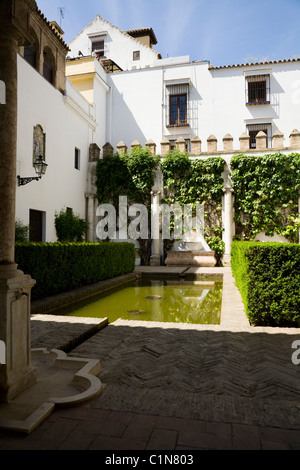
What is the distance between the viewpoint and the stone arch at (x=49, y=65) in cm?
1294

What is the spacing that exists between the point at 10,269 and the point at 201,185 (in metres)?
14.2

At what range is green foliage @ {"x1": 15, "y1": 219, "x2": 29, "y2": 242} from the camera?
395 inches

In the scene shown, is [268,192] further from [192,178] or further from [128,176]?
[128,176]

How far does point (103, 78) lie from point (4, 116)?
19140 mm

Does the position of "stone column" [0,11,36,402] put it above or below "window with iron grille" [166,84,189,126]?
below

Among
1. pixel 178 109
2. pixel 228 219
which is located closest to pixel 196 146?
pixel 228 219

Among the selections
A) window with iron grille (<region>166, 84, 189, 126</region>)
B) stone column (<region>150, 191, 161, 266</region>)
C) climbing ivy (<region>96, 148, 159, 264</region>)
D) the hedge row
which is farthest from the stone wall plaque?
window with iron grille (<region>166, 84, 189, 126</region>)

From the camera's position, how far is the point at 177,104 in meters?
20.1

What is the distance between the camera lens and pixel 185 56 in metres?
20.9

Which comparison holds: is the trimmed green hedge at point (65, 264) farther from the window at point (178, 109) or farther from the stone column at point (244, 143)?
the window at point (178, 109)

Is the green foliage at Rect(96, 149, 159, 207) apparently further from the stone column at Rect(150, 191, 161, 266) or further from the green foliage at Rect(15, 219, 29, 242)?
the green foliage at Rect(15, 219, 29, 242)

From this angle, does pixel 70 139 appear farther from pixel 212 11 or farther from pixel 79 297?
pixel 212 11
